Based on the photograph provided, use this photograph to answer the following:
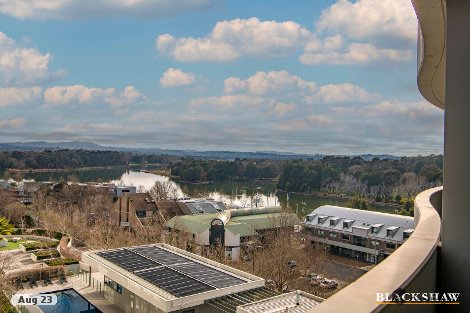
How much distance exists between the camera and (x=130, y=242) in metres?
15.8

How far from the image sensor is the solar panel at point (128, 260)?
10.6m

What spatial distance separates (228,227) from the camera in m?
17.1

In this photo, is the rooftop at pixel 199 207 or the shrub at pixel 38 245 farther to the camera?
the rooftop at pixel 199 207

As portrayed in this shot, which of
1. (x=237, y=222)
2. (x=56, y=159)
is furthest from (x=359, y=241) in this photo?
(x=56, y=159)

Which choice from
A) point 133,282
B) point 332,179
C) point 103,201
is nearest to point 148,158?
point 332,179

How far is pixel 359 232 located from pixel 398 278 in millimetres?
16531

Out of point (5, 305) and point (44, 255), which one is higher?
point (5, 305)

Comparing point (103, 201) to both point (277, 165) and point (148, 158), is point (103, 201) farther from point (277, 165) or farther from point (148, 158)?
point (148, 158)

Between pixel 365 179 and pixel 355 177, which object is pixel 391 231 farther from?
pixel 355 177

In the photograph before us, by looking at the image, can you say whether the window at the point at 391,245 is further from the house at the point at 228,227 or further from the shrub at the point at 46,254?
the shrub at the point at 46,254

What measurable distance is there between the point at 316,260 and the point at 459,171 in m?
12.2

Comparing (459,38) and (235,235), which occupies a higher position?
(459,38)

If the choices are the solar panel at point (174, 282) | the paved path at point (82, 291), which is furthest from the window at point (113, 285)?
the solar panel at point (174, 282)
